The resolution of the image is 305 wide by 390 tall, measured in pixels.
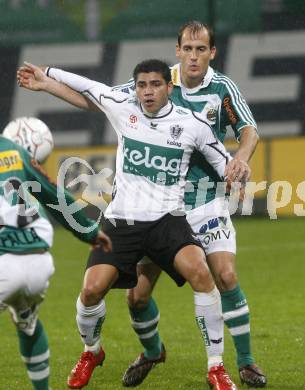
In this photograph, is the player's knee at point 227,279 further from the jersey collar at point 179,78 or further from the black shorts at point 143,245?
the jersey collar at point 179,78

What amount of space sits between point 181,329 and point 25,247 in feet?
12.3

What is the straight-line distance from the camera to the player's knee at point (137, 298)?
750 cm

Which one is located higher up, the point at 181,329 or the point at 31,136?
the point at 31,136

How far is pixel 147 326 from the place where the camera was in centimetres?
755

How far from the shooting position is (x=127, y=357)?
27.3ft

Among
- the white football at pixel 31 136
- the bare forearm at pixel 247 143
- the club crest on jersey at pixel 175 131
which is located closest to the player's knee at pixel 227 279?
the bare forearm at pixel 247 143

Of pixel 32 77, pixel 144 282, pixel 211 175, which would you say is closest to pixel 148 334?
pixel 144 282

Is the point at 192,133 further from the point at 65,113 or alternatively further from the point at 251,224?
the point at 65,113

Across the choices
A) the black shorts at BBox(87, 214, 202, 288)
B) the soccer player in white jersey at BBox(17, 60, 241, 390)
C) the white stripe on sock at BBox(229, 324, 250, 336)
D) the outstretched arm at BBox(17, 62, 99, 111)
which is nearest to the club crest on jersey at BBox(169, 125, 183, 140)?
the soccer player in white jersey at BBox(17, 60, 241, 390)

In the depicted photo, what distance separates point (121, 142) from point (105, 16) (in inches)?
435

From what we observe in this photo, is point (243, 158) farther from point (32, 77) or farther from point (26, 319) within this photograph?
point (26, 319)

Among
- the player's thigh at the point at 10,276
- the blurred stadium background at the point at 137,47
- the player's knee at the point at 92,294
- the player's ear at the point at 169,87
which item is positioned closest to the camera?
the player's thigh at the point at 10,276

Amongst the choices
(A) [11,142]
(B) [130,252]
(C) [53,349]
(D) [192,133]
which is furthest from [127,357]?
(A) [11,142]

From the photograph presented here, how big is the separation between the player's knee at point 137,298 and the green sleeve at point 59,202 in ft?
4.65
